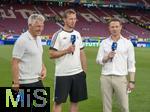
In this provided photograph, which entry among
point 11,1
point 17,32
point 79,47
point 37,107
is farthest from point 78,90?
point 11,1

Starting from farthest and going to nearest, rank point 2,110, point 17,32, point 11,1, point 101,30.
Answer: point 11,1, point 101,30, point 17,32, point 2,110

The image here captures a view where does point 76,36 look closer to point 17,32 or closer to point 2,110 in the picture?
point 2,110

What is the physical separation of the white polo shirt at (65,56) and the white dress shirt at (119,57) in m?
0.47

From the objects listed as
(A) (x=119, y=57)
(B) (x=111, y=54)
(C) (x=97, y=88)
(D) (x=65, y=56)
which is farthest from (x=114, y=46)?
(C) (x=97, y=88)

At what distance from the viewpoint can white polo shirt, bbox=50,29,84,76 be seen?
848 centimetres

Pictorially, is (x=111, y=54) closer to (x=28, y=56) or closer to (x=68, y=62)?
(x=68, y=62)

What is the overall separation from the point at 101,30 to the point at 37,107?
189ft

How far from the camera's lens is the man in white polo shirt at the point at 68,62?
27.7 feet

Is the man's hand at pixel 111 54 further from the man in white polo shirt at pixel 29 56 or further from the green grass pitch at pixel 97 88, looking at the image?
the green grass pitch at pixel 97 88

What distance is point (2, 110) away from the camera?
23.6 feet

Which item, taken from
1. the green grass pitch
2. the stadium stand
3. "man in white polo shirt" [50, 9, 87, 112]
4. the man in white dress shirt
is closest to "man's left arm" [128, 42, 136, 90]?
the man in white dress shirt

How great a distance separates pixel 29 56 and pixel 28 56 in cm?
2

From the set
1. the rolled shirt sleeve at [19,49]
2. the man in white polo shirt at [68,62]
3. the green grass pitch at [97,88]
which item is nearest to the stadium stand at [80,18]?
the green grass pitch at [97,88]

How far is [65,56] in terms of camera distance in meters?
Answer: 8.52
